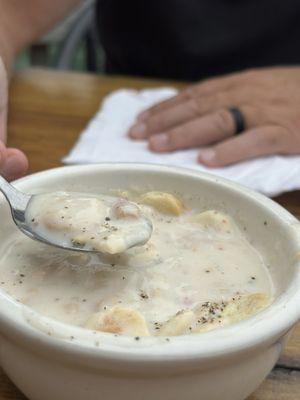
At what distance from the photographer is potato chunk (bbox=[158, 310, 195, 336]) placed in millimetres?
476

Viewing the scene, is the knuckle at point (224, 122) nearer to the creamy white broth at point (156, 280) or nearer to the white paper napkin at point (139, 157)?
the white paper napkin at point (139, 157)

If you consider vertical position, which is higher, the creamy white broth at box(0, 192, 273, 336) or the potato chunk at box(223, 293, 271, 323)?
the potato chunk at box(223, 293, 271, 323)

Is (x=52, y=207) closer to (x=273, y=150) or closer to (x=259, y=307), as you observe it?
(x=259, y=307)

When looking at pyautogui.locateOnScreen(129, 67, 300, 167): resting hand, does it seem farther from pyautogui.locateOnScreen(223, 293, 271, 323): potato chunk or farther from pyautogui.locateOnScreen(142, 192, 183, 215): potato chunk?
pyautogui.locateOnScreen(223, 293, 271, 323): potato chunk

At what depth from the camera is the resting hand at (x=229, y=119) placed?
98 centimetres

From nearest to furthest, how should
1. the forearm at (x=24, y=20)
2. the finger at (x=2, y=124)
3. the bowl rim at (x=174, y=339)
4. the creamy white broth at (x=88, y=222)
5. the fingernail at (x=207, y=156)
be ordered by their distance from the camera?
the bowl rim at (x=174, y=339), the creamy white broth at (x=88, y=222), the finger at (x=2, y=124), the fingernail at (x=207, y=156), the forearm at (x=24, y=20)

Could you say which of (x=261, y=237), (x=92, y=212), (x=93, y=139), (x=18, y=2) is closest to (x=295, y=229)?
(x=261, y=237)

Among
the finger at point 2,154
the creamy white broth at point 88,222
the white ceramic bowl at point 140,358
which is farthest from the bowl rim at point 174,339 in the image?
the finger at point 2,154

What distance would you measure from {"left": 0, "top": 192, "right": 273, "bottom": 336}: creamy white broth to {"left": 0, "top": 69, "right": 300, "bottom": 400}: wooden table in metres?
0.08

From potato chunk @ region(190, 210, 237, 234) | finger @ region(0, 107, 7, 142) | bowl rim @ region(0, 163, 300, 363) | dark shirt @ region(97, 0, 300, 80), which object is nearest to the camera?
bowl rim @ region(0, 163, 300, 363)

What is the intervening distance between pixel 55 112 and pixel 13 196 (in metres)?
0.56

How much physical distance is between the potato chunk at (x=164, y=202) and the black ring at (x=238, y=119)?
388mm

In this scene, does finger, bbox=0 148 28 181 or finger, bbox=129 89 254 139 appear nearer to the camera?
finger, bbox=0 148 28 181

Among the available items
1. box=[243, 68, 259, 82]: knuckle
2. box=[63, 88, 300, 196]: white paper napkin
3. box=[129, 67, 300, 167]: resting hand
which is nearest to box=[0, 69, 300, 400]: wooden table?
box=[63, 88, 300, 196]: white paper napkin
